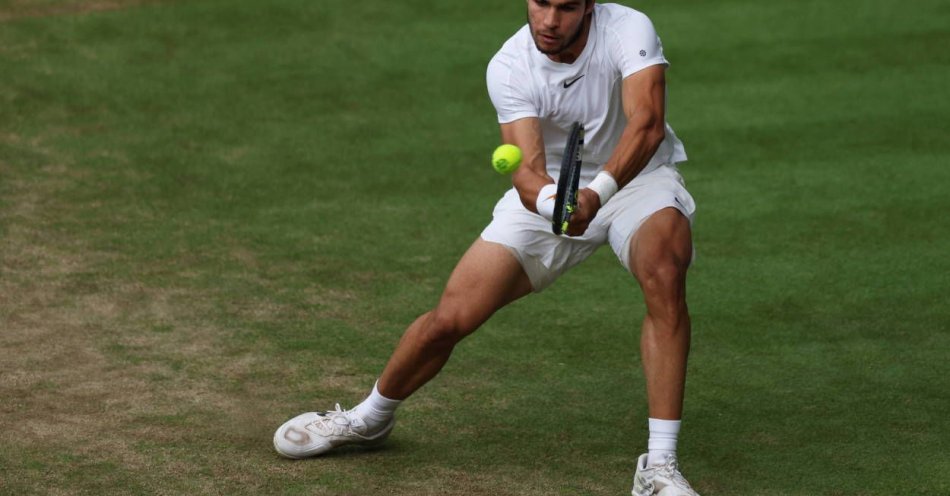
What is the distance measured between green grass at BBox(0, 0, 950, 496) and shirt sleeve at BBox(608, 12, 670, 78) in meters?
1.62

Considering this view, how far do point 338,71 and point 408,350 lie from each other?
5.99 meters

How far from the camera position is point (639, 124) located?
5500 mm

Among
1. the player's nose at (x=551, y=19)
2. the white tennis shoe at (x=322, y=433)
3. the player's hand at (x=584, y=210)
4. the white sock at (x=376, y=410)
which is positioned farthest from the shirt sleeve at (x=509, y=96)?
the white tennis shoe at (x=322, y=433)

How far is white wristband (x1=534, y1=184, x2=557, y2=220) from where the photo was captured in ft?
17.6

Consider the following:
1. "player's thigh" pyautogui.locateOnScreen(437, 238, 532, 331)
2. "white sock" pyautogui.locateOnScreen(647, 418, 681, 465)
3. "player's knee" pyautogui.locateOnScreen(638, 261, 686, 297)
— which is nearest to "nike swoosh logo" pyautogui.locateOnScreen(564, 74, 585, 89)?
"player's thigh" pyautogui.locateOnScreen(437, 238, 532, 331)

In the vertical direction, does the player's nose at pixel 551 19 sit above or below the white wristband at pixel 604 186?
above

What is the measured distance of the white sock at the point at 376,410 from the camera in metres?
5.94

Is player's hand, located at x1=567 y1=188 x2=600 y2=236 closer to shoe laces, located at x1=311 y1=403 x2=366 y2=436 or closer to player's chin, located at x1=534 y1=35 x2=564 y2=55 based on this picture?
player's chin, located at x1=534 y1=35 x2=564 y2=55

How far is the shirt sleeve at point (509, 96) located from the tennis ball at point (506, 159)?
0.35 m

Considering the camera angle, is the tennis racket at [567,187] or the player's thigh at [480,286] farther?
the player's thigh at [480,286]

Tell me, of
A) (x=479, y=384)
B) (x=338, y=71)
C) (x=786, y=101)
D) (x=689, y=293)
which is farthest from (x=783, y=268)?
(x=338, y=71)

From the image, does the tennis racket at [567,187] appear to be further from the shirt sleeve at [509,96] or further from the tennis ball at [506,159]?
the shirt sleeve at [509,96]

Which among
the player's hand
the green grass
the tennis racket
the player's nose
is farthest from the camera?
the green grass

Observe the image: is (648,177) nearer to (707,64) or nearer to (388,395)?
(388,395)
